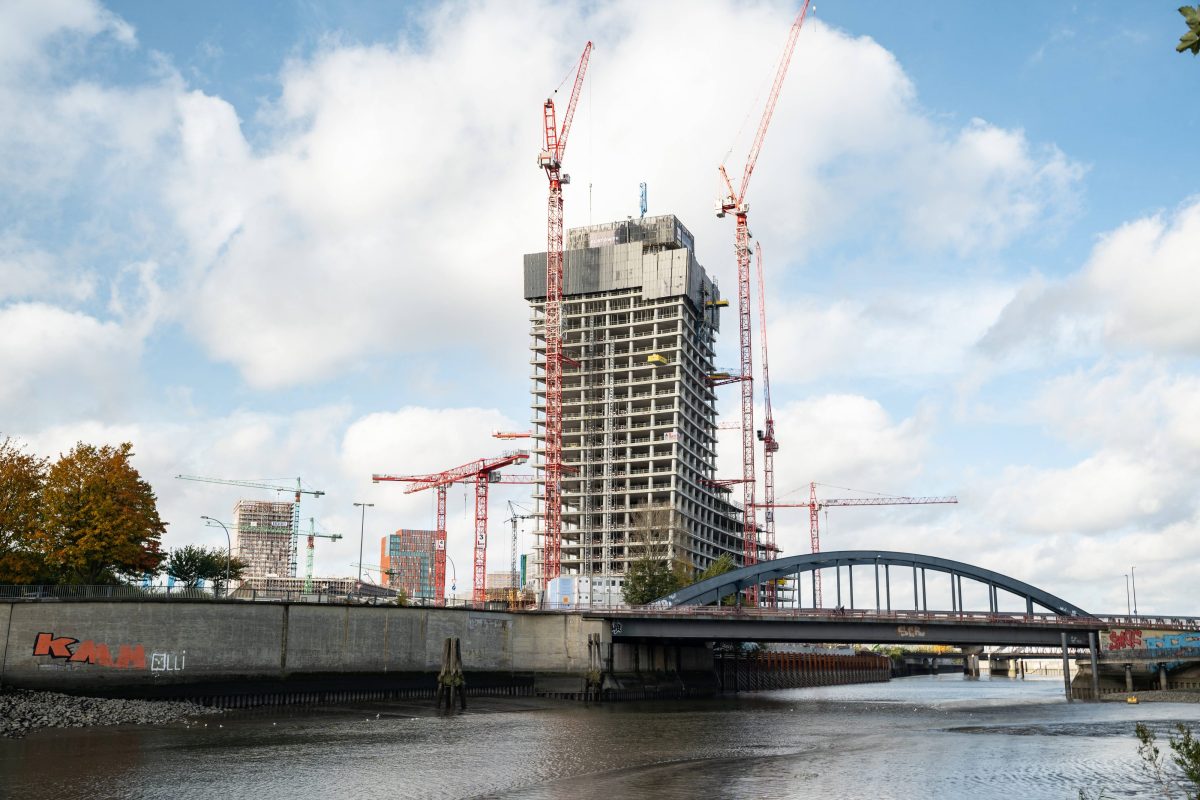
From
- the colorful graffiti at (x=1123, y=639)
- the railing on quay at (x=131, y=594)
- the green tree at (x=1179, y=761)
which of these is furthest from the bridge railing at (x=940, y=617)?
the green tree at (x=1179, y=761)

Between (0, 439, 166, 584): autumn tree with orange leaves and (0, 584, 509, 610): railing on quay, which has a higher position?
(0, 439, 166, 584): autumn tree with orange leaves

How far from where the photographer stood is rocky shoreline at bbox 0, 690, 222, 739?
5894 centimetres

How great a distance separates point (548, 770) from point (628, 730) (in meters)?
20.7

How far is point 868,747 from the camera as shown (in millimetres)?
56281

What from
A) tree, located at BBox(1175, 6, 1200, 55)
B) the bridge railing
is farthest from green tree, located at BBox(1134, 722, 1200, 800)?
the bridge railing

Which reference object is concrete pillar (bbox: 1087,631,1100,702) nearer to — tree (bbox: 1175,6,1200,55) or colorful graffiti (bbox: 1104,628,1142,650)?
colorful graffiti (bbox: 1104,628,1142,650)

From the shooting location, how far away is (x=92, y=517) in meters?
89.0

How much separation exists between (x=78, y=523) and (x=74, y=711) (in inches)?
1190

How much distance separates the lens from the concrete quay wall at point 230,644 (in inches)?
2766

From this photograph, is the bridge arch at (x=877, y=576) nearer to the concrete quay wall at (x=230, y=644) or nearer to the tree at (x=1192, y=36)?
the concrete quay wall at (x=230, y=644)

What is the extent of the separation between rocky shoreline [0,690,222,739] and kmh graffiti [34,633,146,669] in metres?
2.68

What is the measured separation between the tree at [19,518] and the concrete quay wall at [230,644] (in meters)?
17.8

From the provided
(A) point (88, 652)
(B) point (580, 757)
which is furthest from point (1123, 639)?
(A) point (88, 652)

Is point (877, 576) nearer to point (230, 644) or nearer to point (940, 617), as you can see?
point (940, 617)
